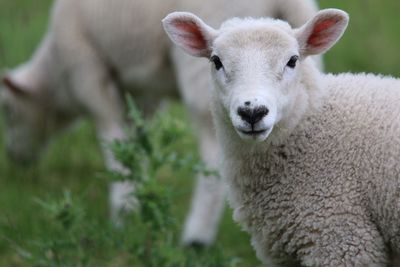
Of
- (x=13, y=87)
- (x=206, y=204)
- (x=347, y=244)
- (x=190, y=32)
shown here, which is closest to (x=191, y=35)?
(x=190, y=32)

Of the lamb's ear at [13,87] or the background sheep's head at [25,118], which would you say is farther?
the background sheep's head at [25,118]

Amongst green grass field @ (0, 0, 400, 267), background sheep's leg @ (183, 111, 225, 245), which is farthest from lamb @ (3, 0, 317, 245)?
green grass field @ (0, 0, 400, 267)

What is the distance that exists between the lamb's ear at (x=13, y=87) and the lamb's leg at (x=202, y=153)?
1.76m

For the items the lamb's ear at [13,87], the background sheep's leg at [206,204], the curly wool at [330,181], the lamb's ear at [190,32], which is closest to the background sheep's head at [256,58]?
the lamb's ear at [190,32]


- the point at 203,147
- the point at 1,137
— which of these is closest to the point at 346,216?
the point at 203,147

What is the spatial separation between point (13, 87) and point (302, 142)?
400cm

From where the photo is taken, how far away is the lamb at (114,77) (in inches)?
258

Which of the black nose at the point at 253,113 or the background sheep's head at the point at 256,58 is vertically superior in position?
the background sheep's head at the point at 256,58

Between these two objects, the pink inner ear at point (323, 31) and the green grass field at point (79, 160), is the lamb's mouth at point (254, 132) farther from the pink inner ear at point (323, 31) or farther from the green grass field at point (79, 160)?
the green grass field at point (79, 160)

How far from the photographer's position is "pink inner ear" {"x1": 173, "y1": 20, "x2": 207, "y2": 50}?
15.5 feet

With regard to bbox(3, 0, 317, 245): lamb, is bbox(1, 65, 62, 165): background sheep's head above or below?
above

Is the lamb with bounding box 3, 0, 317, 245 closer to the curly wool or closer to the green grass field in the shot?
the green grass field

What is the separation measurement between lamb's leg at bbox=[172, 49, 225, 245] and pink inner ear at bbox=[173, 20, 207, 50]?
1715 mm

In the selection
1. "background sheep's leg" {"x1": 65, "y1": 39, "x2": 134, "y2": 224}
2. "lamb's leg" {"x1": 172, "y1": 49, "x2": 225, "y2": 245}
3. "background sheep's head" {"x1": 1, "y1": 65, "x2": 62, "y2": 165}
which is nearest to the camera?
"lamb's leg" {"x1": 172, "y1": 49, "x2": 225, "y2": 245}
